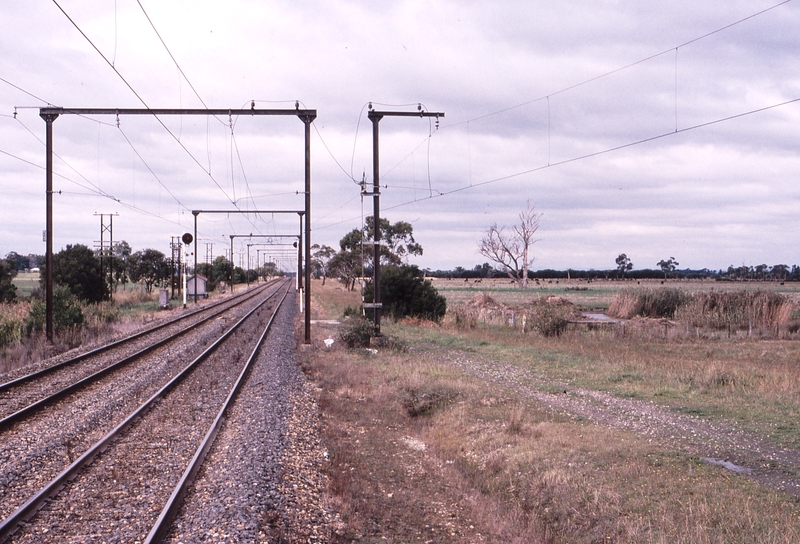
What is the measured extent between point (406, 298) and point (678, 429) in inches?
1051

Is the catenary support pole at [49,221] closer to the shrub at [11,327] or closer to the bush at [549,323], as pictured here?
the shrub at [11,327]

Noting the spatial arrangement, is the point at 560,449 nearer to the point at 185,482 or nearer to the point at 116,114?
the point at 185,482

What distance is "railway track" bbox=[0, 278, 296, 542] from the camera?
6793 millimetres

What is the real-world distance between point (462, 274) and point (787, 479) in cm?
18616

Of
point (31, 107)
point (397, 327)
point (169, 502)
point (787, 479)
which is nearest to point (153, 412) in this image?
point (169, 502)

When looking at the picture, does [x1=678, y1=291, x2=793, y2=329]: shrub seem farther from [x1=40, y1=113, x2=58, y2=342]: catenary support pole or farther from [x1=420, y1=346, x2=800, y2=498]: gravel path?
[x1=40, y1=113, x2=58, y2=342]: catenary support pole

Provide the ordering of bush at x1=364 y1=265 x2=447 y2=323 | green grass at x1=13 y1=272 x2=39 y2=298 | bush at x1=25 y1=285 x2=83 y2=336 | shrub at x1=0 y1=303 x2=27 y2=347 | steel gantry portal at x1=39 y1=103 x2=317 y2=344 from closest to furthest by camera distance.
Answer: steel gantry portal at x1=39 y1=103 x2=317 y2=344
shrub at x1=0 y1=303 x2=27 y2=347
bush at x1=25 y1=285 x2=83 y2=336
bush at x1=364 y1=265 x2=447 y2=323
green grass at x1=13 y1=272 x2=39 y2=298

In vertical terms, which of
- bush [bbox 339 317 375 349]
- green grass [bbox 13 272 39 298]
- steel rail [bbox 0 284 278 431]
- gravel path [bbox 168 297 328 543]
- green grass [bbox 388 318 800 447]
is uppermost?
green grass [bbox 13 272 39 298]

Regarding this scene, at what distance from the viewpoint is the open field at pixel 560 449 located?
7.58m

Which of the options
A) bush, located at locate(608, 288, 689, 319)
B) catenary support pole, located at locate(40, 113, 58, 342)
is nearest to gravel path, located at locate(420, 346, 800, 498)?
catenary support pole, located at locate(40, 113, 58, 342)

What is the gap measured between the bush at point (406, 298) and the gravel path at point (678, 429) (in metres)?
19.4

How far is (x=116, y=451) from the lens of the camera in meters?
9.59

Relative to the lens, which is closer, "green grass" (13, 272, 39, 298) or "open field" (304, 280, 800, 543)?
"open field" (304, 280, 800, 543)

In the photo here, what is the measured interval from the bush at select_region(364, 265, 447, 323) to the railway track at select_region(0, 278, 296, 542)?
2061 centimetres
